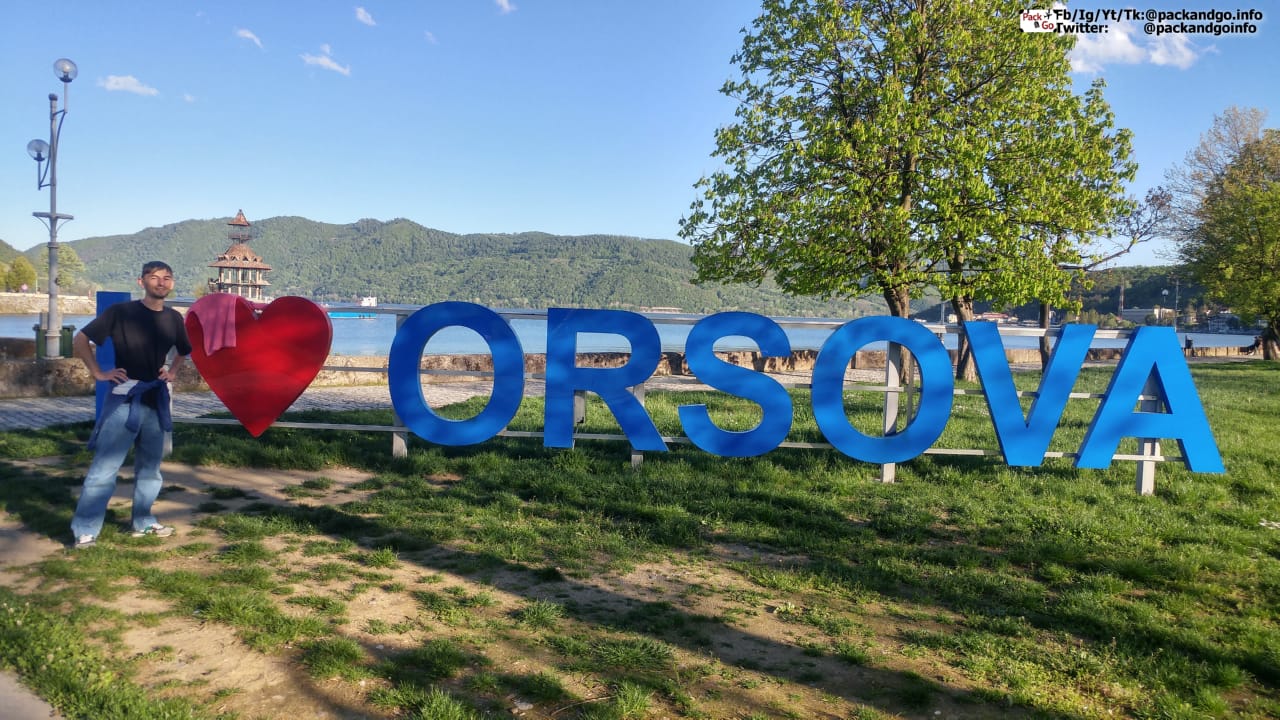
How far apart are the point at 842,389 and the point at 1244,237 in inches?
1109

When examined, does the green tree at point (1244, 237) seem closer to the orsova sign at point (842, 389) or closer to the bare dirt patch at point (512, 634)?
the orsova sign at point (842, 389)

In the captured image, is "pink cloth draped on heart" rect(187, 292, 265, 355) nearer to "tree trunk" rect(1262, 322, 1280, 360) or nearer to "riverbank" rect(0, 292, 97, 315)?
"tree trunk" rect(1262, 322, 1280, 360)

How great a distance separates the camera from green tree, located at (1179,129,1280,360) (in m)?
26.6

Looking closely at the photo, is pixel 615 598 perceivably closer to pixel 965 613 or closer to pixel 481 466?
pixel 965 613

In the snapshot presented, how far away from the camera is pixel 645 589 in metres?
5.23

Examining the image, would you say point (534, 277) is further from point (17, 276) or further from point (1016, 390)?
point (1016, 390)

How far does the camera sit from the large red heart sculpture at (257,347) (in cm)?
843

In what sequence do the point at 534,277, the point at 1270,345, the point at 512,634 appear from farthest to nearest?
the point at 534,277
the point at 1270,345
the point at 512,634

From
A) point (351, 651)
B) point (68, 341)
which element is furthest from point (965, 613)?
point (68, 341)

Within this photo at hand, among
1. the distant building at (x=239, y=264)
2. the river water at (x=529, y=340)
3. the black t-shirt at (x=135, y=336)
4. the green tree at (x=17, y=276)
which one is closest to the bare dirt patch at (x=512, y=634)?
the black t-shirt at (x=135, y=336)

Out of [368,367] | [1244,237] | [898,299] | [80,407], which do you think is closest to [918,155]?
[898,299]

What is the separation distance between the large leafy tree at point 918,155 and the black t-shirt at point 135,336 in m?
12.3

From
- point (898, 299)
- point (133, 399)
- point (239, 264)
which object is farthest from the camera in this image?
point (239, 264)

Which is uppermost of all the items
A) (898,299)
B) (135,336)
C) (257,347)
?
(898,299)
